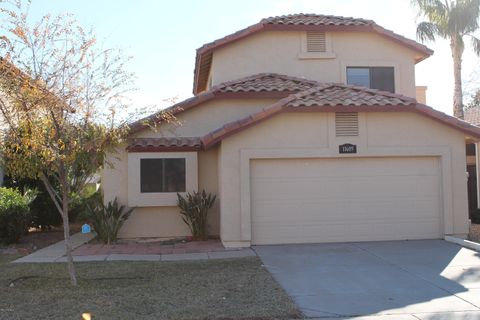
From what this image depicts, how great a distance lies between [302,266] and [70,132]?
492cm

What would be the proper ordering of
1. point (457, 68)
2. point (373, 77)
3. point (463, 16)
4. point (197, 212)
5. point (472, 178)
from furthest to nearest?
1. point (457, 68)
2. point (463, 16)
3. point (472, 178)
4. point (373, 77)
5. point (197, 212)

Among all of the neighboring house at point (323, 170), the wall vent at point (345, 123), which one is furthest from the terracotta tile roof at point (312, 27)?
the wall vent at point (345, 123)

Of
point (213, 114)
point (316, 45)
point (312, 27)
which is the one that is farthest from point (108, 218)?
point (312, 27)

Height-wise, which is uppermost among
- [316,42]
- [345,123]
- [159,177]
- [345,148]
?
[316,42]

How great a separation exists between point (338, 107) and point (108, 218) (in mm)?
6544

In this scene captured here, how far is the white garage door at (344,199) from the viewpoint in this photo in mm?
12695

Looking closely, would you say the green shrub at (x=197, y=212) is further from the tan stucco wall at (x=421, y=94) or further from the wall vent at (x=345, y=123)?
the tan stucco wall at (x=421, y=94)

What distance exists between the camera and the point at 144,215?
14.4 meters

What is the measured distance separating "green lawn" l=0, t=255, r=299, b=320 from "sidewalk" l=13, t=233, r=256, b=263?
2.39 ft

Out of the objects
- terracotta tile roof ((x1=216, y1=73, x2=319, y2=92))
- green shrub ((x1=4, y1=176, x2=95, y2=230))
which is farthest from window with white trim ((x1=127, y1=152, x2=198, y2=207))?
green shrub ((x1=4, y1=176, x2=95, y2=230))

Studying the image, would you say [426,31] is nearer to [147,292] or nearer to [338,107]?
[338,107]

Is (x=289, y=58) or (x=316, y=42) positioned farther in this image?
(x=316, y=42)

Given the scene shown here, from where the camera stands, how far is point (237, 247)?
40.4ft

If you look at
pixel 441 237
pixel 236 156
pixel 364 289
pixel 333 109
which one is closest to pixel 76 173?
pixel 236 156
